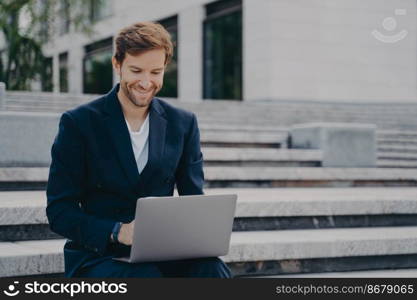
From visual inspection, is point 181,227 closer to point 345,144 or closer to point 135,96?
point 135,96

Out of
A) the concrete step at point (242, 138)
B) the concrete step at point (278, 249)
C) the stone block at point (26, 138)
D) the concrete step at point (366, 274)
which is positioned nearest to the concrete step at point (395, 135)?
the concrete step at point (242, 138)

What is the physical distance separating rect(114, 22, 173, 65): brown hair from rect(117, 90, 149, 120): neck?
23 centimetres

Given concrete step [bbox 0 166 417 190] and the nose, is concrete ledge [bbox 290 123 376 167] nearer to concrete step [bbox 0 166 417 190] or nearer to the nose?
concrete step [bbox 0 166 417 190]

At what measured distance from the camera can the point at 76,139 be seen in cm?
302

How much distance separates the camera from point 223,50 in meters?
19.2

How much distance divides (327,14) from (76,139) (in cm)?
1570

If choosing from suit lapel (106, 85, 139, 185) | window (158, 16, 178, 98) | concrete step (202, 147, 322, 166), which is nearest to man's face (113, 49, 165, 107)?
suit lapel (106, 85, 139, 185)

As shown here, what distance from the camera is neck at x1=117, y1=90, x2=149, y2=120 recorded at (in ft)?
10.4

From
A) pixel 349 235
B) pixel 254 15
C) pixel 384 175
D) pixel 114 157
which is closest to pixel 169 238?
pixel 114 157

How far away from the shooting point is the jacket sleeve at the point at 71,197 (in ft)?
9.60

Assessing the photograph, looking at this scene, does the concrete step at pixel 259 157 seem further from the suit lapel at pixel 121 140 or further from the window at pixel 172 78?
the window at pixel 172 78

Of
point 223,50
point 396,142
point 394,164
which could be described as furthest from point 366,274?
point 223,50

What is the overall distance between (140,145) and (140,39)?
1.74 ft

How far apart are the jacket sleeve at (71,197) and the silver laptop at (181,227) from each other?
162 mm
